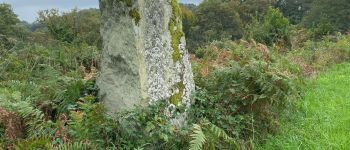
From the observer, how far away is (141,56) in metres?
6.08

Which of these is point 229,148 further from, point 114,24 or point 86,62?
point 86,62

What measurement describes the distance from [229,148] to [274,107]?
1.35 m

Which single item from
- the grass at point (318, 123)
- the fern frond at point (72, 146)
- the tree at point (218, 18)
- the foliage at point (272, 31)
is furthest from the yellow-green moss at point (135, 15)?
the tree at point (218, 18)

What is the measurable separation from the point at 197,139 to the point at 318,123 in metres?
2.64

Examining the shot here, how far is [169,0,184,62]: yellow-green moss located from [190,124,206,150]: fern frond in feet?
4.07

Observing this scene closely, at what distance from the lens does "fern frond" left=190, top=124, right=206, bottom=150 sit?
5.10 m

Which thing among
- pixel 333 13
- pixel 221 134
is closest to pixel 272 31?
pixel 221 134

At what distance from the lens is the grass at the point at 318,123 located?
237 inches

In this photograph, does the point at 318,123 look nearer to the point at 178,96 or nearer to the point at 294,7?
the point at 178,96

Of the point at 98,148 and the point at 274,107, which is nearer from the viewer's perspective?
the point at 98,148

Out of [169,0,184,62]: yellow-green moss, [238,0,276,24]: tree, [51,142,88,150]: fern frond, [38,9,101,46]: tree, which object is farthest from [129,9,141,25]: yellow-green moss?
[238,0,276,24]: tree

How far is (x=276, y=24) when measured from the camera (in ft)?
77.9

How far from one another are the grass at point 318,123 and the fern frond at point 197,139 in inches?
41.8

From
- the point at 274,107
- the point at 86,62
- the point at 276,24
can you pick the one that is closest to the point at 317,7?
the point at 276,24
